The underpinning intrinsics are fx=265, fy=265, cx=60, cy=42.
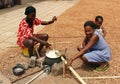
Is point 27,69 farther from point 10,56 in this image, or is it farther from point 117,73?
point 117,73

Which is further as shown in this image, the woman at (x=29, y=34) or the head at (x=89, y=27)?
the woman at (x=29, y=34)

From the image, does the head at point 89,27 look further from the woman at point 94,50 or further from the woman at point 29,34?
the woman at point 29,34

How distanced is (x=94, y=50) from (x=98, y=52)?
12 centimetres

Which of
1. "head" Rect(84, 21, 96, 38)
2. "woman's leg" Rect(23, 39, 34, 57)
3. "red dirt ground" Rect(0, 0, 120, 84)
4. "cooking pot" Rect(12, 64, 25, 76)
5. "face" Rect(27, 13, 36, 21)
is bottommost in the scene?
"red dirt ground" Rect(0, 0, 120, 84)

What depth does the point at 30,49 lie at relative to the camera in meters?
5.61

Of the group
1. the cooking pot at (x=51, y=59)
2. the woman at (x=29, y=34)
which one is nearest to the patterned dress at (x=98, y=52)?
the cooking pot at (x=51, y=59)

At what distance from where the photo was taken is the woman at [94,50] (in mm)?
4953

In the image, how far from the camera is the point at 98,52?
5078 mm

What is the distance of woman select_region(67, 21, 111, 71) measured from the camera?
495 centimetres

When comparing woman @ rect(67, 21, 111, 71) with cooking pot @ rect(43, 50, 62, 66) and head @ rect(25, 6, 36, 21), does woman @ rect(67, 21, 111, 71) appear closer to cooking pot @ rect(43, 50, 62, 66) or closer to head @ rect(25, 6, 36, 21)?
cooking pot @ rect(43, 50, 62, 66)

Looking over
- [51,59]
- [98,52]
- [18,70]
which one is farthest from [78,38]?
[18,70]

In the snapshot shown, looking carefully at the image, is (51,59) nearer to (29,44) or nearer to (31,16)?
(29,44)

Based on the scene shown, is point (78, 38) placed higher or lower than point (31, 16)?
lower

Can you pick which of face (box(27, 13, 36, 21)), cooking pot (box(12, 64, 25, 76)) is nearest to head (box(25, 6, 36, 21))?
face (box(27, 13, 36, 21))
